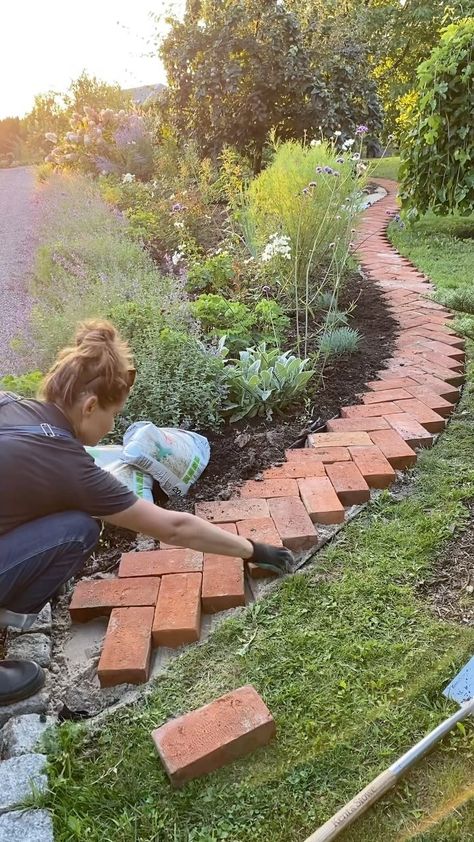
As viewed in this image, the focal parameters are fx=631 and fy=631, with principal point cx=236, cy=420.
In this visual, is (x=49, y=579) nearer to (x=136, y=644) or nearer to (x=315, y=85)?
(x=136, y=644)

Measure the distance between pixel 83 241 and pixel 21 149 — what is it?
17.4 m

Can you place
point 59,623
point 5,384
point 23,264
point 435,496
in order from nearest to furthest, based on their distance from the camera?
point 59,623 < point 435,496 < point 5,384 < point 23,264

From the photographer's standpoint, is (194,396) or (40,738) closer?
(40,738)

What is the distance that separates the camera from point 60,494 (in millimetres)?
1597

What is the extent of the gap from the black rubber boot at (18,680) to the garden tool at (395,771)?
0.80 meters

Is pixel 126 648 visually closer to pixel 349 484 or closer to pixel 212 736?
pixel 212 736

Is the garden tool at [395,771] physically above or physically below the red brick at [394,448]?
below

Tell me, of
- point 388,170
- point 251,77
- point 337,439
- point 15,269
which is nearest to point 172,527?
point 337,439

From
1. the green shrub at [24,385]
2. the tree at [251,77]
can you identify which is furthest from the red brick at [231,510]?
the tree at [251,77]

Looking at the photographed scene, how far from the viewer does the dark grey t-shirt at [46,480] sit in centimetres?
154

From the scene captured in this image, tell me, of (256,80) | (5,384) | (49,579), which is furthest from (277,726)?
(256,80)

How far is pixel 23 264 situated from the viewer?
586cm

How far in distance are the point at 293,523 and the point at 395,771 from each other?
0.95 meters

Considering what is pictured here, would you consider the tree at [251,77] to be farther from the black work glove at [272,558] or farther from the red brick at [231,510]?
the black work glove at [272,558]
